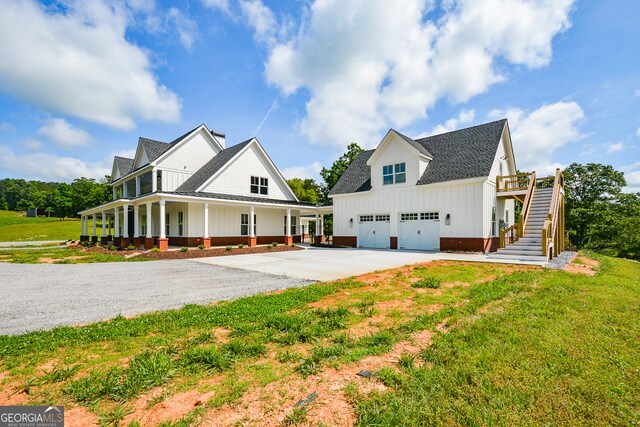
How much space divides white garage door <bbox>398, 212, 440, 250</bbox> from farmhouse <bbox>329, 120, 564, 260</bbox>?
0.19 feet

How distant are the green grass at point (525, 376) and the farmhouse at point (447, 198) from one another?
10191mm

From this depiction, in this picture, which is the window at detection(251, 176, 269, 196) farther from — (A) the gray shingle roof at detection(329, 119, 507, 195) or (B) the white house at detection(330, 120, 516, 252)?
(A) the gray shingle roof at detection(329, 119, 507, 195)

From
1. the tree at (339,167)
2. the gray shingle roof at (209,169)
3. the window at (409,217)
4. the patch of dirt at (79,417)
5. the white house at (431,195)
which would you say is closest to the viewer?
the patch of dirt at (79,417)

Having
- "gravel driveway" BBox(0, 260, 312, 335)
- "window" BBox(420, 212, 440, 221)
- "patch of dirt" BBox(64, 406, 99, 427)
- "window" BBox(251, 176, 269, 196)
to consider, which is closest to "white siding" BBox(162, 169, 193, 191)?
"window" BBox(251, 176, 269, 196)

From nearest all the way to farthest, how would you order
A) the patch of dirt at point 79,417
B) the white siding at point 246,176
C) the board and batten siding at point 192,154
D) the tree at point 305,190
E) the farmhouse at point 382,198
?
the patch of dirt at point 79,417
the farmhouse at point 382,198
the white siding at point 246,176
the board and batten siding at point 192,154
the tree at point 305,190

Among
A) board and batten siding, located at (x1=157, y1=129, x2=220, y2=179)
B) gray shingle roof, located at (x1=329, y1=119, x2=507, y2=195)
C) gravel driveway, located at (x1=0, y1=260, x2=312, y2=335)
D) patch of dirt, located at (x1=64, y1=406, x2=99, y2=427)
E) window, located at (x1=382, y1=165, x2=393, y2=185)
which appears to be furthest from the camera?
board and batten siding, located at (x1=157, y1=129, x2=220, y2=179)

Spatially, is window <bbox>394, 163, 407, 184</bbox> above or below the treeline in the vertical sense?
below

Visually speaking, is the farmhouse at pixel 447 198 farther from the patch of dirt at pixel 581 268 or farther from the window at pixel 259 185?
the window at pixel 259 185

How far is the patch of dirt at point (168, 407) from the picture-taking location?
8.16 ft

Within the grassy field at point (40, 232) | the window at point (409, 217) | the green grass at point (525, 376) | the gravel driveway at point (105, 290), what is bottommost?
the gravel driveway at point (105, 290)

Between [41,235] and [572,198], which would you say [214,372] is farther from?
[41,235]

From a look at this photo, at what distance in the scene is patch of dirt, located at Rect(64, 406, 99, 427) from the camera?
245cm

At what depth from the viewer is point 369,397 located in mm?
2725

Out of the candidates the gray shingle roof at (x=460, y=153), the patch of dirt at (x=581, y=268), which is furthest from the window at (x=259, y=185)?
the patch of dirt at (x=581, y=268)
